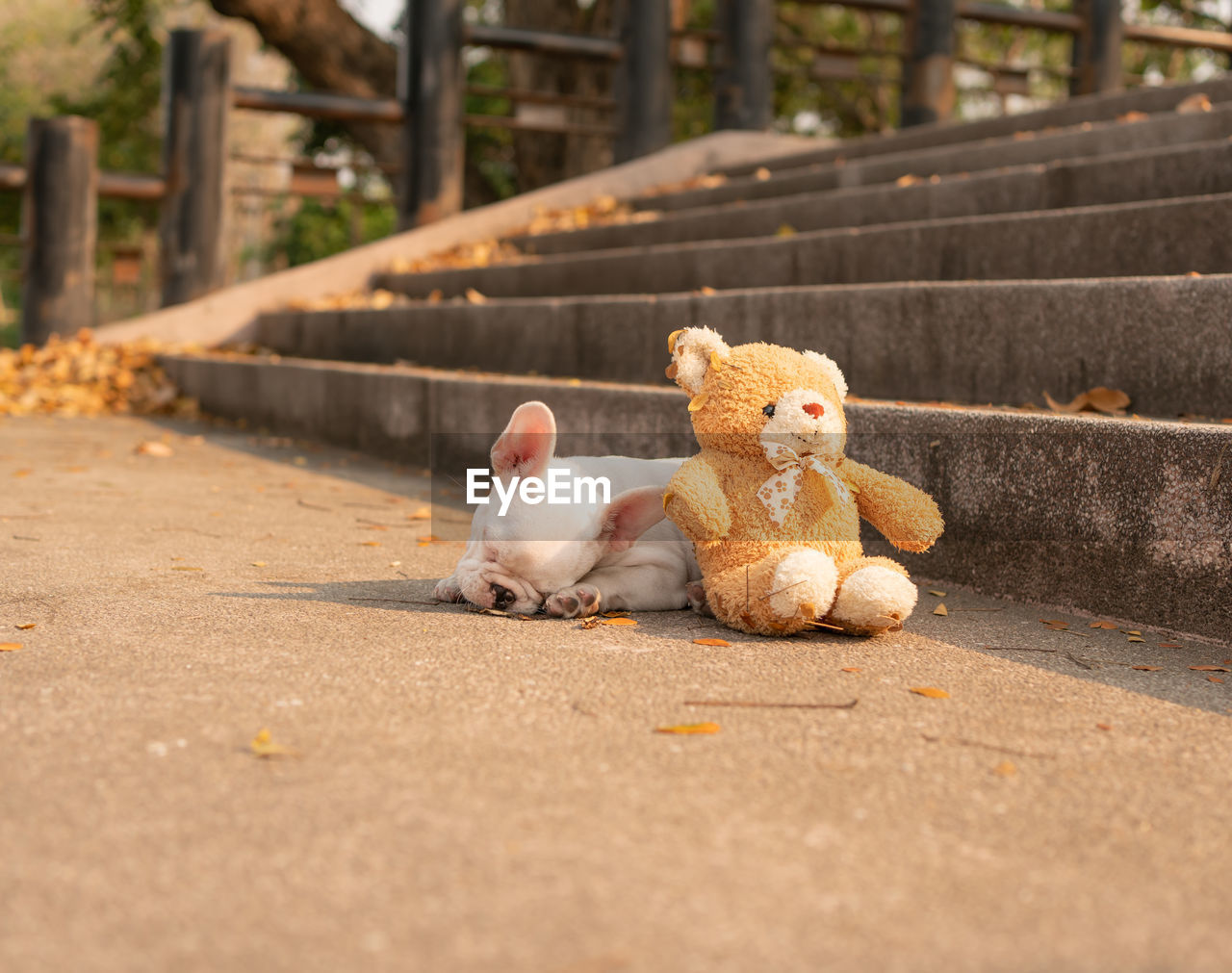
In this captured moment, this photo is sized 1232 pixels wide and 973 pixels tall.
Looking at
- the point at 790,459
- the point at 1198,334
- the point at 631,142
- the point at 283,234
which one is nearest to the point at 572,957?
the point at 790,459

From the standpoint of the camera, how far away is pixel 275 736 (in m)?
1.78

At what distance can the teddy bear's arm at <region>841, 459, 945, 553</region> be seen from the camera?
262 centimetres

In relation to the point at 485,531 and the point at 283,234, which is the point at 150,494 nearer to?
the point at 485,531

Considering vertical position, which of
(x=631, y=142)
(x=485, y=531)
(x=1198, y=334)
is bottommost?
(x=485, y=531)

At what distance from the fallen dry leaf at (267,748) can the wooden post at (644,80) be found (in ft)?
31.1

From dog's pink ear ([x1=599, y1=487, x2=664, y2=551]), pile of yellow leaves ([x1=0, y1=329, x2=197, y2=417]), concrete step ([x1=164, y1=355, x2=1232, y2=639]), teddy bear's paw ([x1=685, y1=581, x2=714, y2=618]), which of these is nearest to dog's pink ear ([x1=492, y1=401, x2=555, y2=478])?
dog's pink ear ([x1=599, y1=487, x2=664, y2=551])

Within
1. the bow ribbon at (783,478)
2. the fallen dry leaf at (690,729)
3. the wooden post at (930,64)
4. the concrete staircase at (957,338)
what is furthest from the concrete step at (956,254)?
the wooden post at (930,64)

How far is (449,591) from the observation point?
2.80m

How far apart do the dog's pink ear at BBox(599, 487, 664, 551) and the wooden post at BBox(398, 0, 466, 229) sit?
770 cm

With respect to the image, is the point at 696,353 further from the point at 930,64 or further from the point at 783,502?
the point at 930,64

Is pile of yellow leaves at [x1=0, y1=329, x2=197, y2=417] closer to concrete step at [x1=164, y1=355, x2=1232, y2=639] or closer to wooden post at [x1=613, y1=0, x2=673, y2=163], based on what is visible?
wooden post at [x1=613, y1=0, x2=673, y2=163]

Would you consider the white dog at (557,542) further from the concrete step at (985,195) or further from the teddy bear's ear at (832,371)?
the concrete step at (985,195)

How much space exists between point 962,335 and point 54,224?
289 inches

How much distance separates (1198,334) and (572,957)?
267 cm
